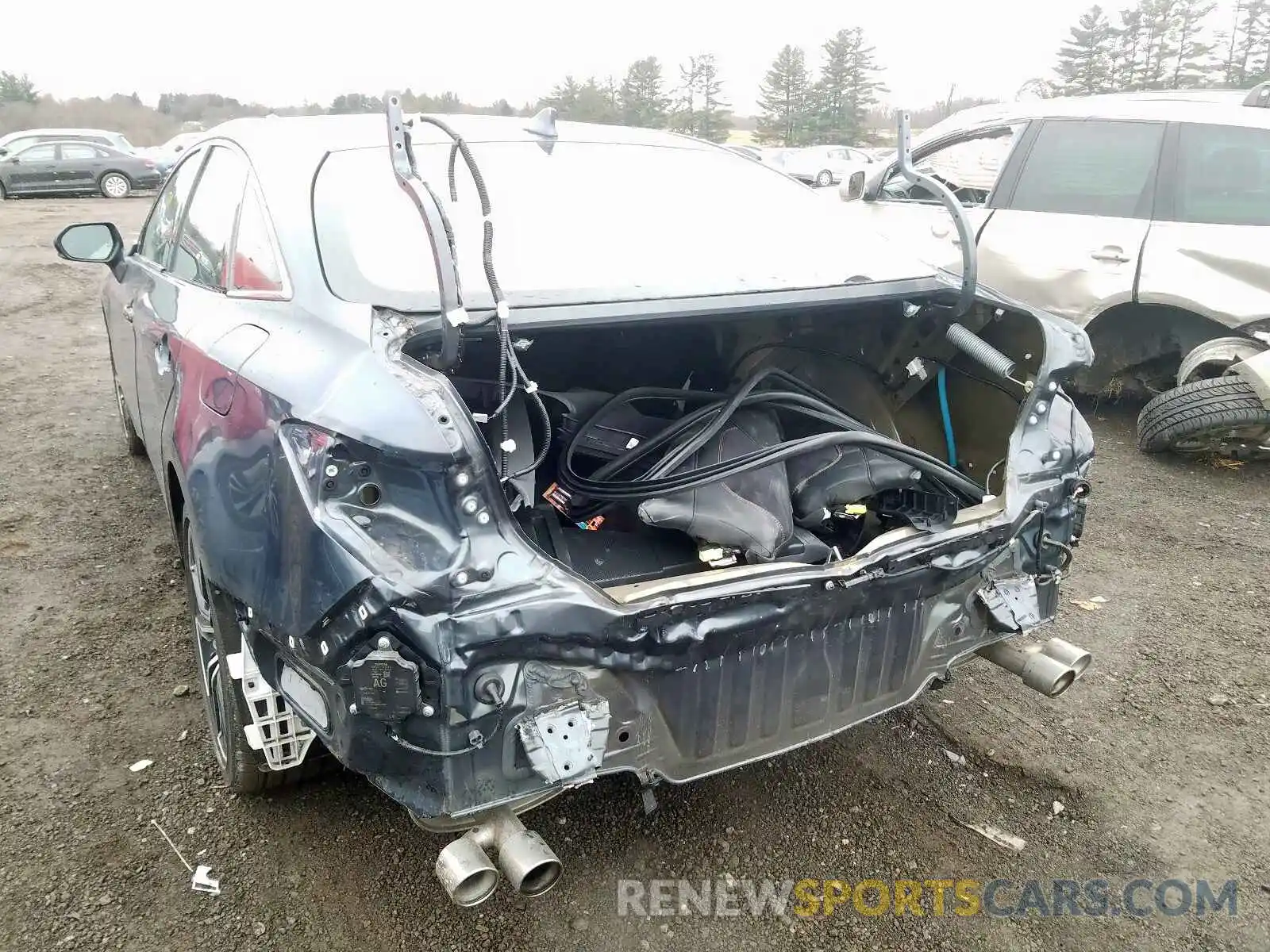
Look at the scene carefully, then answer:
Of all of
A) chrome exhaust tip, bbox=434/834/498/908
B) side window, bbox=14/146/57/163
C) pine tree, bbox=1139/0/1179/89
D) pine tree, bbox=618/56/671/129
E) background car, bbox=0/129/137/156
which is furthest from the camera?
pine tree, bbox=618/56/671/129

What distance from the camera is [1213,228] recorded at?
4699 millimetres

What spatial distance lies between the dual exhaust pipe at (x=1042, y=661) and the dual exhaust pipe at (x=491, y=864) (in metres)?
1.31

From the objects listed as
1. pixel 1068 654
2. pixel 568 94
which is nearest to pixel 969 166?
pixel 1068 654

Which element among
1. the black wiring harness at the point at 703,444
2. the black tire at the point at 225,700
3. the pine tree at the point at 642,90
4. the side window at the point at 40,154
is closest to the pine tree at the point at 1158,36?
the pine tree at the point at 642,90

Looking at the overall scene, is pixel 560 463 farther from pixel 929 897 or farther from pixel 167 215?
pixel 167 215

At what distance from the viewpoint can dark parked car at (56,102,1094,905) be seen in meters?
1.65

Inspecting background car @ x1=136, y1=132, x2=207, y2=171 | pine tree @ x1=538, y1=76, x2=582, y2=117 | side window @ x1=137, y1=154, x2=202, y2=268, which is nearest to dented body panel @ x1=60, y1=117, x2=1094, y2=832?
side window @ x1=137, y1=154, x2=202, y2=268

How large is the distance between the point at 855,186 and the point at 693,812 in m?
2.26

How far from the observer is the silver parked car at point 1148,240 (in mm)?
4609

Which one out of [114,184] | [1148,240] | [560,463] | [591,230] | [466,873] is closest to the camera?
[466,873]

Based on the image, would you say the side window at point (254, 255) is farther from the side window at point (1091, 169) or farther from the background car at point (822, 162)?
the background car at point (822, 162)

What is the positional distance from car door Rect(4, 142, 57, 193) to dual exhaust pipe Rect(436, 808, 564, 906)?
2078 cm

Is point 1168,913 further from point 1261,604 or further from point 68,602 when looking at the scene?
point 68,602

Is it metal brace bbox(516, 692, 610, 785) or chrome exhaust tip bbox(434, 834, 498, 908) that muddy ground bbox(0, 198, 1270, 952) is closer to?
chrome exhaust tip bbox(434, 834, 498, 908)
